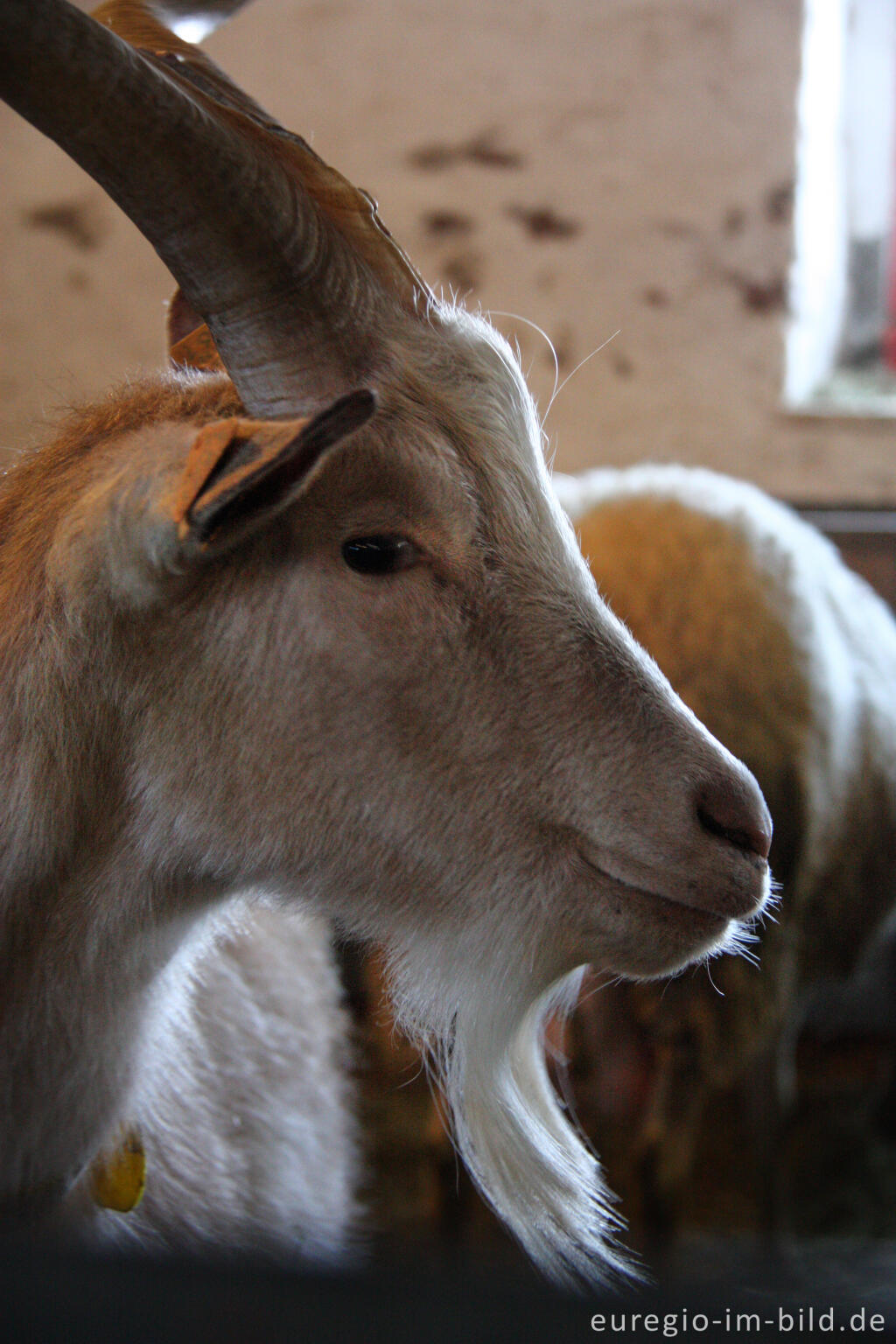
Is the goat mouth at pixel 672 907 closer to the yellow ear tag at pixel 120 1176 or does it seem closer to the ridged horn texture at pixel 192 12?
the yellow ear tag at pixel 120 1176

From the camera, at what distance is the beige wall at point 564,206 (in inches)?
114

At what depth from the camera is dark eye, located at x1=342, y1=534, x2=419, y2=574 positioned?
0.87 meters

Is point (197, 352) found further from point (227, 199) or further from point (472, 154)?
point (472, 154)

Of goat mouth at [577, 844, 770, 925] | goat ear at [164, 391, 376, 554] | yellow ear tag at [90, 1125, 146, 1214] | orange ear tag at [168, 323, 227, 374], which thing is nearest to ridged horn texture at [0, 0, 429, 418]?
goat ear at [164, 391, 376, 554]

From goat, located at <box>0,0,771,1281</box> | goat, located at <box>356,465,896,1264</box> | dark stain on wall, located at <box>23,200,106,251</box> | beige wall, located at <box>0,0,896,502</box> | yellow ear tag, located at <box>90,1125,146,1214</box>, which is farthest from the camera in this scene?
dark stain on wall, located at <box>23,200,106,251</box>

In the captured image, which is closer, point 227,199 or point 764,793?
point 227,199

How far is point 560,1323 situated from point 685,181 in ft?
10.1

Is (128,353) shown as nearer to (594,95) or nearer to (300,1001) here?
(594,95)

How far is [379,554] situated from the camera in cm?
88

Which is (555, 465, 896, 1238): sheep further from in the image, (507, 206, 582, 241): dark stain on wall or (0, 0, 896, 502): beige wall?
(507, 206, 582, 241): dark stain on wall

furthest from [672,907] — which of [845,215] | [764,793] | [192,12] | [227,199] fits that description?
[845,215]

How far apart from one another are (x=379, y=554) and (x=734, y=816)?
36cm

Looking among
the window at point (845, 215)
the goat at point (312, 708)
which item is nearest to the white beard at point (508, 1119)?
the goat at point (312, 708)

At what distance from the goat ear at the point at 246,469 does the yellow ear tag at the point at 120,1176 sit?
0.56 m
